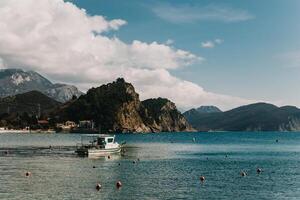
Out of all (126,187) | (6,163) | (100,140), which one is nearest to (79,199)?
(126,187)

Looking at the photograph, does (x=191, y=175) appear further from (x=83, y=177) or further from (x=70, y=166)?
(x=70, y=166)

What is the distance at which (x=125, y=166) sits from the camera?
10506 centimetres

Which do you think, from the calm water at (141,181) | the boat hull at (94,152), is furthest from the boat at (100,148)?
the calm water at (141,181)

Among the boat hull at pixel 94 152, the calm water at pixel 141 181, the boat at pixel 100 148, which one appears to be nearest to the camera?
the calm water at pixel 141 181

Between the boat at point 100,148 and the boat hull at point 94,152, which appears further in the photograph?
the boat at point 100,148

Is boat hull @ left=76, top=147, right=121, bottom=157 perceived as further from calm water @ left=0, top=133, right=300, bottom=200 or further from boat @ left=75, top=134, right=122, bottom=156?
calm water @ left=0, top=133, right=300, bottom=200

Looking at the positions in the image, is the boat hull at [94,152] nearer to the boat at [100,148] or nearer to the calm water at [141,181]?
the boat at [100,148]

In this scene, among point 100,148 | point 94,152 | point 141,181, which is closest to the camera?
point 141,181

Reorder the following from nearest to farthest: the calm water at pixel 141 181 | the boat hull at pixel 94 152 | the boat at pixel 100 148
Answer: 1. the calm water at pixel 141 181
2. the boat hull at pixel 94 152
3. the boat at pixel 100 148

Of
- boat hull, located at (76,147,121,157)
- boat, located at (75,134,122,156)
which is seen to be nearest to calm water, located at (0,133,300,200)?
boat hull, located at (76,147,121,157)

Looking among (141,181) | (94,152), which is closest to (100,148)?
(94,152)

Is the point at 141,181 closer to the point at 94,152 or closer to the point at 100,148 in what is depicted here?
the point at 94,152

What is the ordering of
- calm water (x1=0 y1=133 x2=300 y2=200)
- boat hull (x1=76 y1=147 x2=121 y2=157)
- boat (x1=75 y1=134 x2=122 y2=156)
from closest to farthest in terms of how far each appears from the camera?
calm water (x1=0 y1=133 x2=300 y2=200), boat hull (x1=76 y1=147 x2=121 y2=157), boat (x1=75 y1=134 x2=122 y2=156)

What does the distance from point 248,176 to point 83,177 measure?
31504 millimetres
